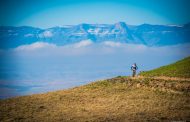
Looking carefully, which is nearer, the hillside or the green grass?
the hillside

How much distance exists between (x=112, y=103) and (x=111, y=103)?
163mm

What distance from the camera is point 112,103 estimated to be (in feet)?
133

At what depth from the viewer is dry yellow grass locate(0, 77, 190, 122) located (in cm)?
3378

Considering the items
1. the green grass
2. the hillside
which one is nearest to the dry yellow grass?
the hillside

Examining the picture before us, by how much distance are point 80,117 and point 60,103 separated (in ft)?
27.1

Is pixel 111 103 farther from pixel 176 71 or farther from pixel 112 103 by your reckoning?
pixel 176 71

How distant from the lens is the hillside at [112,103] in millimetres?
33831

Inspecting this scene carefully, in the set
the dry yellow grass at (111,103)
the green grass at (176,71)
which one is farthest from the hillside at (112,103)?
the green grass at (176,71)

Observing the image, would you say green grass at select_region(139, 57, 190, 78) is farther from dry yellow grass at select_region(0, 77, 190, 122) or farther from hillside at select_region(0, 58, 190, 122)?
dry yellow grass at select_region(0, 77, 190, 122)

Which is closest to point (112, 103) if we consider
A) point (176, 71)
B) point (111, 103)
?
point (111, 103)

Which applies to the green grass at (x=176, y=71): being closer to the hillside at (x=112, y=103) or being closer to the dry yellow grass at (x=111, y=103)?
the hillside at (x=112, y=103)

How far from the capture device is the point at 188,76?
52812mm

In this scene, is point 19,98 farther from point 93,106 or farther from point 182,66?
point 182,66

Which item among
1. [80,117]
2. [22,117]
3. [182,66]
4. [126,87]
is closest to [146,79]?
[126,87]
